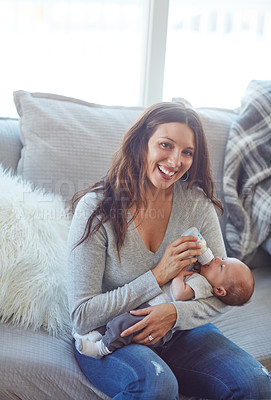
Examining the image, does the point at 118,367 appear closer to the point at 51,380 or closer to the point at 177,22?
the point at 51,380

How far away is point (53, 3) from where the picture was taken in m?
2.17

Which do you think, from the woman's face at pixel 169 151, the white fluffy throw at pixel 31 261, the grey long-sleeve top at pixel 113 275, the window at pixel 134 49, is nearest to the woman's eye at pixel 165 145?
the woman's face at pixel 169 151

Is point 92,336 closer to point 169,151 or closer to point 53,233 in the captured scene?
point 53,233

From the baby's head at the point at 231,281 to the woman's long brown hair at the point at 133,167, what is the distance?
290mm

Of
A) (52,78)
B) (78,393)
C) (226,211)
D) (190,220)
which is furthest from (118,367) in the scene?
(52,78)

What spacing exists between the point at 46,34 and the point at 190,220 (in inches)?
53.1

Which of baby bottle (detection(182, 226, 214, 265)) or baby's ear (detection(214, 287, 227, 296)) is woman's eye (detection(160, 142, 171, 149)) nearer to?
baby bottle (detection(182, 226, 214, 265))

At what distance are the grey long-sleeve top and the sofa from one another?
14cm

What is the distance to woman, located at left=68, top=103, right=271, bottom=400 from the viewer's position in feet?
3.89

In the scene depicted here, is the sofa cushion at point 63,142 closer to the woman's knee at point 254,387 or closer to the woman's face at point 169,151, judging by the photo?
the woman's face at point 169,151

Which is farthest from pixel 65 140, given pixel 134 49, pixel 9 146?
pixel 134 49

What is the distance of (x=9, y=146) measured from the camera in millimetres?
1728

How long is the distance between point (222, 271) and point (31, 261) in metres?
0.58

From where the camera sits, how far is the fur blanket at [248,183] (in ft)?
5.99
